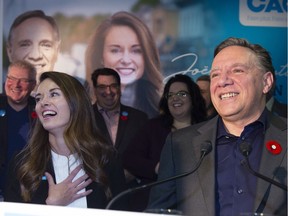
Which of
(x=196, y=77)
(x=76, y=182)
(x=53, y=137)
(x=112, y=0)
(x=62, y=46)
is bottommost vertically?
(x=76, y=182)

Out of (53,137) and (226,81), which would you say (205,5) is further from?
(53,137)

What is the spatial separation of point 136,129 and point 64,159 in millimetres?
646

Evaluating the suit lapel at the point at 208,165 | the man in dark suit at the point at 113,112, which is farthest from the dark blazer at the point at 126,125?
→ the suit lapel at the point at 208,165

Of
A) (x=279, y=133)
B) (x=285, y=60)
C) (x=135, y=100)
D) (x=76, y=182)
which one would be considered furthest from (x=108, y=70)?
(x=279, y=133)

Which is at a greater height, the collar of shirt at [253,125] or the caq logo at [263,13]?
the caq logo at [263,13]

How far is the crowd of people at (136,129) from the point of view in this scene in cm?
293

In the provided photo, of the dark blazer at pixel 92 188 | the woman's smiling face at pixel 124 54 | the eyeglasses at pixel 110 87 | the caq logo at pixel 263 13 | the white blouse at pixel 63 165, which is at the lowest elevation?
the dark blazer at pixel 92 188

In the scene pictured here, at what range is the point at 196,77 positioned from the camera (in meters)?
3.82

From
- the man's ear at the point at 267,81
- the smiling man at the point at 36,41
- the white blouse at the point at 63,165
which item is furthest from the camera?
the smiling man at the point at 36,41

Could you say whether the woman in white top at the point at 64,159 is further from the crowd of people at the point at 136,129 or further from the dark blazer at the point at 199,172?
the dark blazer at the point at 199,172

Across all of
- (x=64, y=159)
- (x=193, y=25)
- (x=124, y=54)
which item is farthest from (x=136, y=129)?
(x=193, y=25)

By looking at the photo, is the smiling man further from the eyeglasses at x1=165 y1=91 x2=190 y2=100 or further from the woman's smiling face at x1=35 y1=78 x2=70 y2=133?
the eyeglasses at x1=165 y1=91 x2=190 y2=100

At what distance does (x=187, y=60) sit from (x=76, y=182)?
1078mm

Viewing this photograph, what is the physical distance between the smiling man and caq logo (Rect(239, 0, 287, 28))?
122 cm
